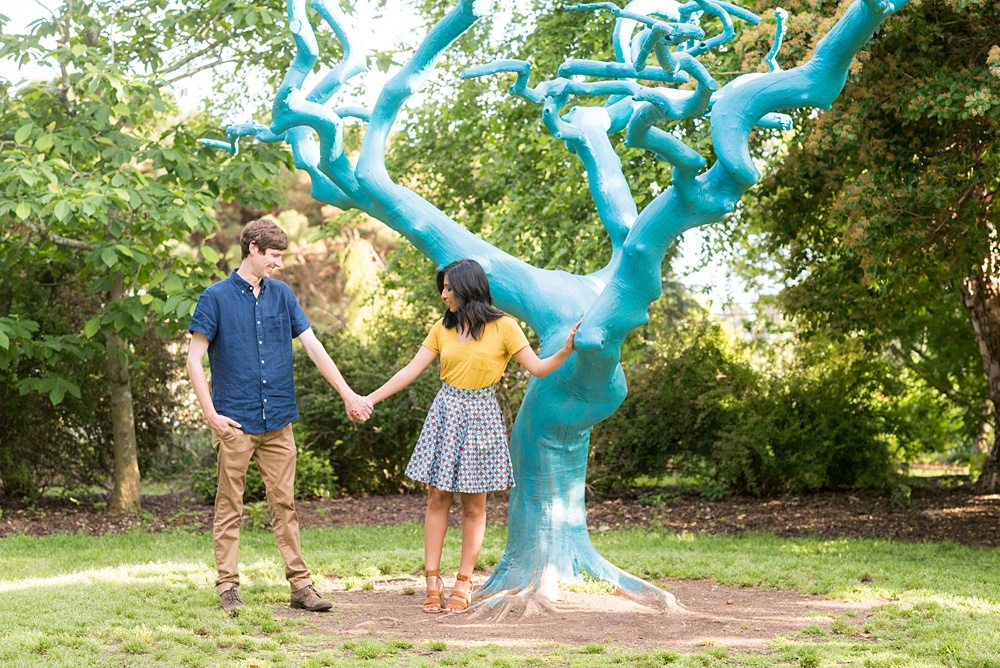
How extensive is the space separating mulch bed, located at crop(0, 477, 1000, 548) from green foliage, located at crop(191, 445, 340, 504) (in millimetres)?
151

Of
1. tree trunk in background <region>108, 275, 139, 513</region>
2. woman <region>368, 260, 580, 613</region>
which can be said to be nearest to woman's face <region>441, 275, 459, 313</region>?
woman <region>368, 260, 580, 613</region>

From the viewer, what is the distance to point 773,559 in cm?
746

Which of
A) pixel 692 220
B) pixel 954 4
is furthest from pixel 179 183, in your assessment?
pixel 954 4

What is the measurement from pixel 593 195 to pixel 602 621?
2.40 meters

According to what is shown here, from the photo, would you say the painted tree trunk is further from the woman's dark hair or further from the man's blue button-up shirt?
the man's blue button-up shirt

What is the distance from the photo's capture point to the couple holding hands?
17.3 feet

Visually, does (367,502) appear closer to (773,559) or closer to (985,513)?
(773,559)

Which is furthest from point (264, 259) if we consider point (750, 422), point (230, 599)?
point (750, 422)

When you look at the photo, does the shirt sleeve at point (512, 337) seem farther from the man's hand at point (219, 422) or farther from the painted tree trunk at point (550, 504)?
the man's hand at point (219, 422)

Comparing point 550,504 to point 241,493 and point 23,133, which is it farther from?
point 23,133

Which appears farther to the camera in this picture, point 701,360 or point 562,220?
point 701,360

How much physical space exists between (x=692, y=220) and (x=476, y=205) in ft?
25.4

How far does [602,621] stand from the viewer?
5.25 metres

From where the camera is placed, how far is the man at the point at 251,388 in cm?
529
